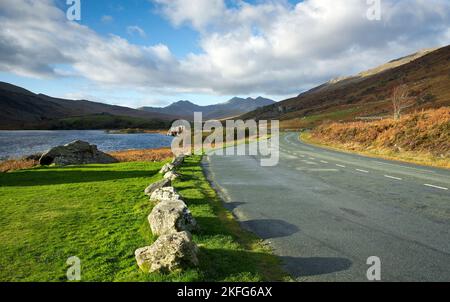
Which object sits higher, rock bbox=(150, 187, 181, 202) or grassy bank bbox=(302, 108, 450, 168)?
grassy bank bbox=(302, 108, 450, 168)

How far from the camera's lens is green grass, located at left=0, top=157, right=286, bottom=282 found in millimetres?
6785

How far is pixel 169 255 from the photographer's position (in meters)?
6.53

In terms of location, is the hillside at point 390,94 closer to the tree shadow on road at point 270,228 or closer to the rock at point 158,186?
the rock at point 158,186

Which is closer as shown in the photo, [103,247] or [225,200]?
[103,247]

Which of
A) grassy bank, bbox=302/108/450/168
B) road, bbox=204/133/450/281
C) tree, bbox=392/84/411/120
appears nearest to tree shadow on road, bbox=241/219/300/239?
road, bbox=204/133/450/281

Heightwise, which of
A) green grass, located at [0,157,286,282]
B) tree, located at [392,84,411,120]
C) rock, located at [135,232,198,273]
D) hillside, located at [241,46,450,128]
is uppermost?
hillside, located at [241,46,450,128]

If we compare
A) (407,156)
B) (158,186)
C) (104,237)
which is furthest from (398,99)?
(104,237)

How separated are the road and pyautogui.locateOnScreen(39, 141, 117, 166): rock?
20554 millimetres

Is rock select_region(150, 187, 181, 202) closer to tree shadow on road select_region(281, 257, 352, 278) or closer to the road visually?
the road

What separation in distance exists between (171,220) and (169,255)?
2.30m
